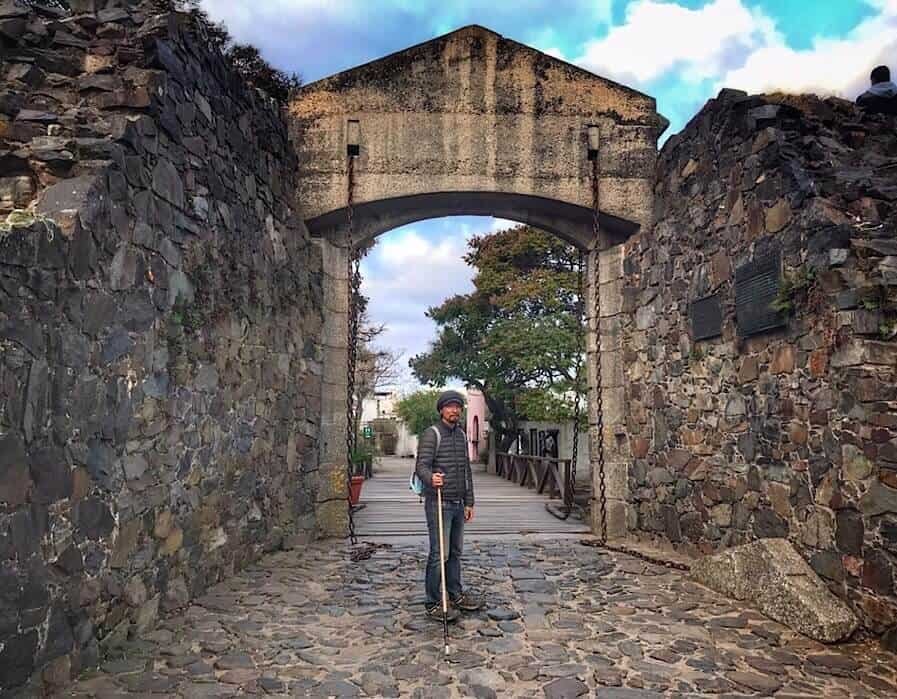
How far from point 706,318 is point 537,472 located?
22.6 ft

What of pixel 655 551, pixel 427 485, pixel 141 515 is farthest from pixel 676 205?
pixel 141 515

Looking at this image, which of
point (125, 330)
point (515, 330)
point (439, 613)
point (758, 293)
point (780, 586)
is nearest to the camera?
point (125, 330)

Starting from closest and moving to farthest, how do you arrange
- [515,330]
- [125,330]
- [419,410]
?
[125,330] → [515,330] → [419,410]

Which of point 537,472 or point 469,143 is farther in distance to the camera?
point 537,472

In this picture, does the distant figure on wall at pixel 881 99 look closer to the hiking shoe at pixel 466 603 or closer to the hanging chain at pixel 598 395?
the hanging chain at pixel 598 395

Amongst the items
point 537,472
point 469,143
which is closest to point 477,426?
point 537,472

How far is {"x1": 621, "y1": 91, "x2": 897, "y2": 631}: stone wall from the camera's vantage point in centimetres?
363

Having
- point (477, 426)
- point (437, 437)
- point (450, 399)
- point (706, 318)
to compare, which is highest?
point (706, 318)

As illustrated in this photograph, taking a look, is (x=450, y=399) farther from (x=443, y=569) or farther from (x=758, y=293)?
(x=758, y=293)

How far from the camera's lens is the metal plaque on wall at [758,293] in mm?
4414

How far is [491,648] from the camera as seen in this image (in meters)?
3.51

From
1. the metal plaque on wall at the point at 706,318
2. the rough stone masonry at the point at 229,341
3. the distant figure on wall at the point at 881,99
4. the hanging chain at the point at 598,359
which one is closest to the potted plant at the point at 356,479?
the rough stone masonry at the point at 229,341

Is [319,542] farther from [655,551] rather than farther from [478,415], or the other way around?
[478,415]

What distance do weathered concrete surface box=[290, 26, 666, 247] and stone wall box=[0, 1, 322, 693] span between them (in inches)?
38.3
